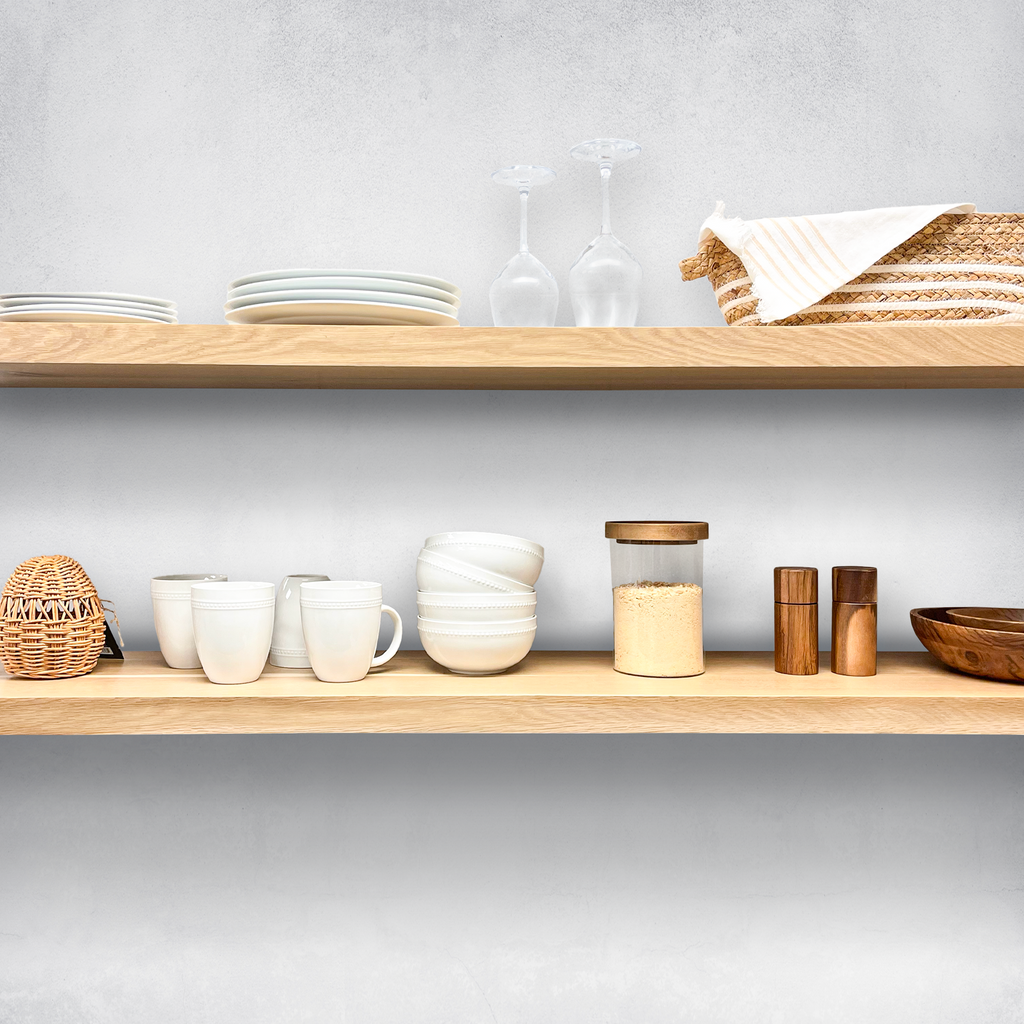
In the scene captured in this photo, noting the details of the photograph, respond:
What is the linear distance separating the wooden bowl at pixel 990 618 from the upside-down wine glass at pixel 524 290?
659mm

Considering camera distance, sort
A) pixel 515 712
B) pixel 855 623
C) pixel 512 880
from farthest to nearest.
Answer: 1. pixel 512 880
2. pixel 855 623
3. pixel 515 712

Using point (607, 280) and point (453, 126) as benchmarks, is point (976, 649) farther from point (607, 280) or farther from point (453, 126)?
point (453, 126)

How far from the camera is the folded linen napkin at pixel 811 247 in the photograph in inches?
36.3

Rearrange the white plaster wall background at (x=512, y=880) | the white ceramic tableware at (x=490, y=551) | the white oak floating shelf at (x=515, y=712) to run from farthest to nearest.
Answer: the white plaster wall background at (x=512, y=880), the white ceramic tableware at (x=490, y=551), the white oak floating shelf at (x=515, y=712)

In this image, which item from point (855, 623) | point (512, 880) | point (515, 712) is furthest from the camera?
point (512, 880)

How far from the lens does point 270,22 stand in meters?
1.20

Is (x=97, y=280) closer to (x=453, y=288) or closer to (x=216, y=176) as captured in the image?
(x=216, y=176)

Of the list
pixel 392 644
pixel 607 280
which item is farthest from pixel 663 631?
pixel 607 280

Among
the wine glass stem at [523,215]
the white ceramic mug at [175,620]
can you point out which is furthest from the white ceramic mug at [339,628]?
the wine glass stem at [523,215]

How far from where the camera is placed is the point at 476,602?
0.99 m

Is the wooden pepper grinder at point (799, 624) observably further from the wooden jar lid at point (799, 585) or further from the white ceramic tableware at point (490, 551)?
the white ceramic tableware at point (490, 551)

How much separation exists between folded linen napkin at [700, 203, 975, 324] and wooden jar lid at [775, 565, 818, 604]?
12.5 inches

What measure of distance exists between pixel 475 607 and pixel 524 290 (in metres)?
0.40

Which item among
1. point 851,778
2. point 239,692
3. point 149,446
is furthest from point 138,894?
point 851,778
